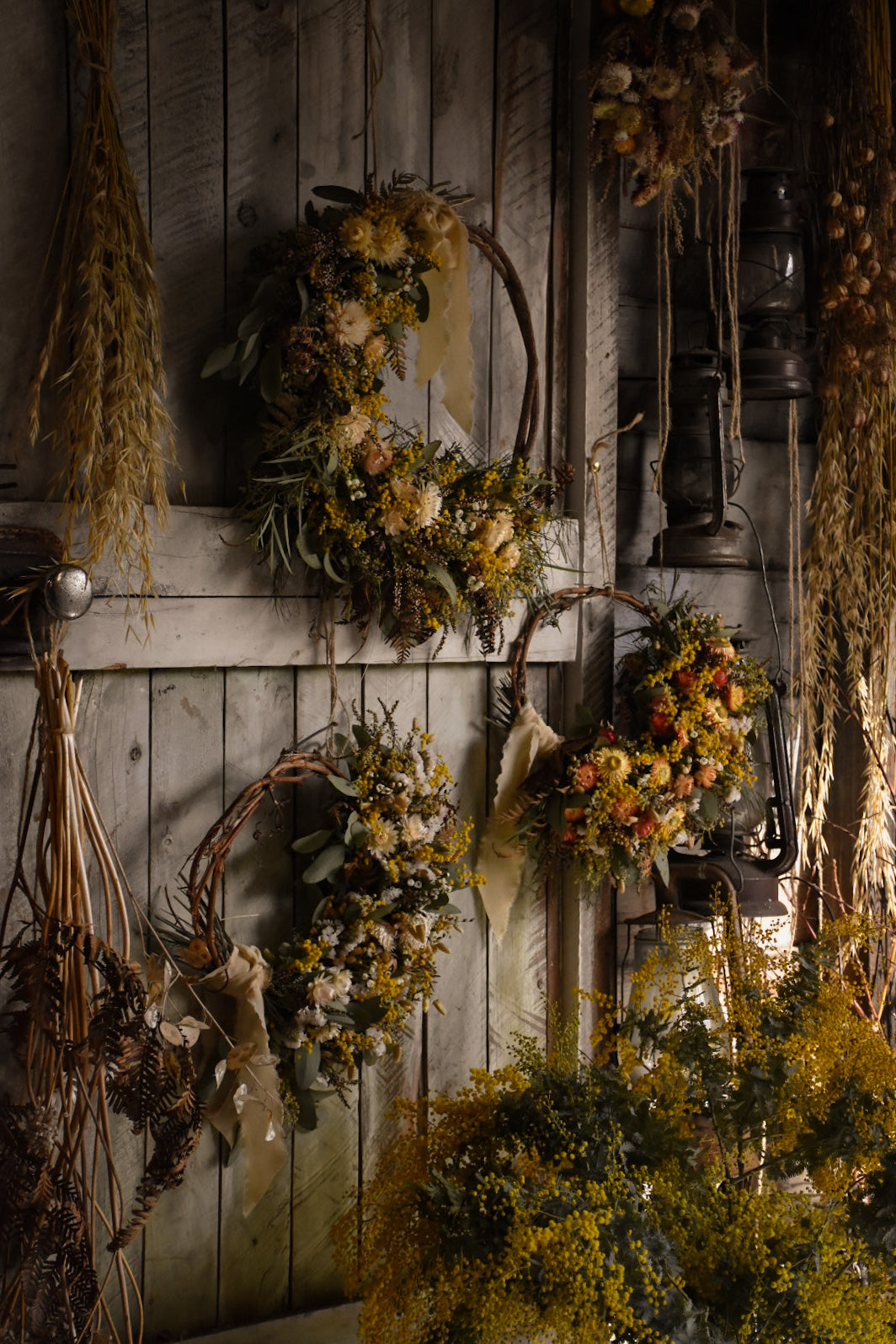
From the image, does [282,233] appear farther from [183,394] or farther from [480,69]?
[480,69]

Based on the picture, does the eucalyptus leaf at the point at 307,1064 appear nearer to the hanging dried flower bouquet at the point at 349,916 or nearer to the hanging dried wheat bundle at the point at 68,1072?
the hanging dried flower bouquet at the point at 349,916

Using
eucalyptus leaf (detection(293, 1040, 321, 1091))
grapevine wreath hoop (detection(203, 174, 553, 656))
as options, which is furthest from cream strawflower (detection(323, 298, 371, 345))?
eucalyptus leaf (detection(293, 1040, 321, 1091))

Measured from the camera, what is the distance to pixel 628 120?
6.43 feet

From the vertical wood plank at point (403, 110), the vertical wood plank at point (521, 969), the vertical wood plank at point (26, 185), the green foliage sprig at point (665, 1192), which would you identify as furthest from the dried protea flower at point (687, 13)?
the green foliage sprig at point (665, 1192)

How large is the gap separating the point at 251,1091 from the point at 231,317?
1140 mm

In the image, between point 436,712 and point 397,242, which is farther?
point 436,712

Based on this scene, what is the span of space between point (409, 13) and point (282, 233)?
19.7 inches

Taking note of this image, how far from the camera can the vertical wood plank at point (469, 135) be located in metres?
1.96

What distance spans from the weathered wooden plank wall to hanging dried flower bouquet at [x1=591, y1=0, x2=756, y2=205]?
155mm

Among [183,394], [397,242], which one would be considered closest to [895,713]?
[397,242]

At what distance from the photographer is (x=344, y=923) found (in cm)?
178

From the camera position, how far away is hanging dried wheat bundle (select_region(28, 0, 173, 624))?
1.53m

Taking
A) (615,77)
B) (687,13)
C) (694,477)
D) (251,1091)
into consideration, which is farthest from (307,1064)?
(687,13)

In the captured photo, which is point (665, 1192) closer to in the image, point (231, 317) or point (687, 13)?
point (231, 317)
